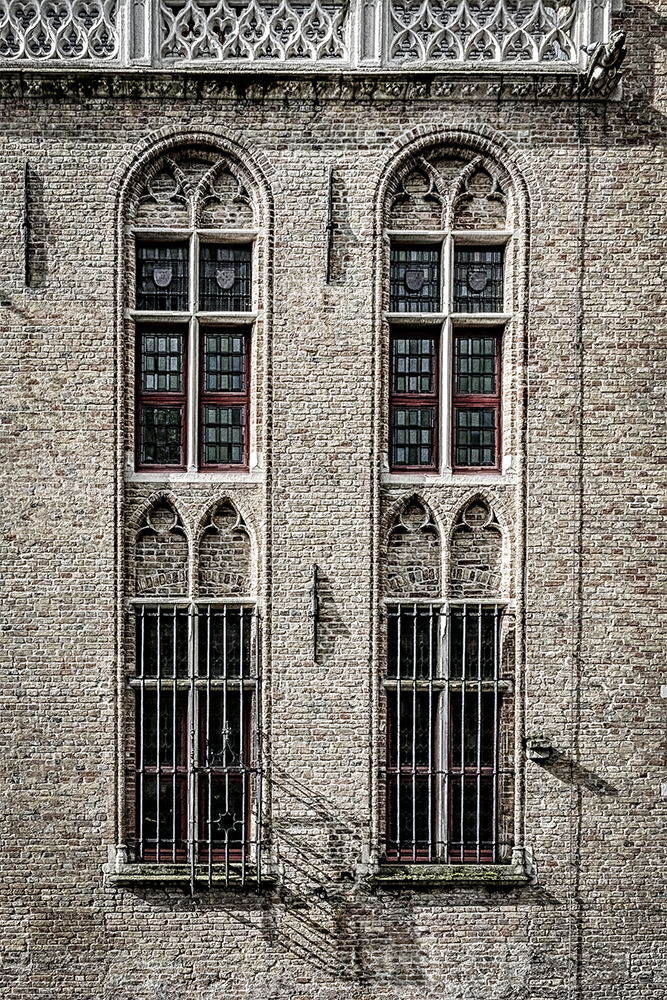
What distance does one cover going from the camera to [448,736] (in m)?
9.65

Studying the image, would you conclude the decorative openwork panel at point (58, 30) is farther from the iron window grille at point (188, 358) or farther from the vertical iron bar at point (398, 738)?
the vertical iron bar at point (398, 738)

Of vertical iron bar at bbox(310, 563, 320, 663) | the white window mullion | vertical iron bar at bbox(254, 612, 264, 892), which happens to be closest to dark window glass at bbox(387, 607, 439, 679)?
vertical iron bar at bbox(310, 563, 320, 663)

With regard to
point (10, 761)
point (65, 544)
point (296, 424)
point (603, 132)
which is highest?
point (603, 132)

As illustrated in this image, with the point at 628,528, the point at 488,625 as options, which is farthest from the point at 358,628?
the point at 628,528

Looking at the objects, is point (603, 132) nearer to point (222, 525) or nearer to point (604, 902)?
point (222, 525)

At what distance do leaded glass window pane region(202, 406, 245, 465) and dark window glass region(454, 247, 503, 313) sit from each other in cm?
262

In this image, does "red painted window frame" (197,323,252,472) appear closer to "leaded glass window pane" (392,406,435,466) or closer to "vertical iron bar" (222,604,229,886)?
"vertical iron bar" (222,604,229,886)

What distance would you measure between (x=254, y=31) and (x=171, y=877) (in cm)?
868

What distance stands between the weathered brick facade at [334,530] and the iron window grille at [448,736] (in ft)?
0.62

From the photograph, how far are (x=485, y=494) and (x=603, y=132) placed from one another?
3.95 meters

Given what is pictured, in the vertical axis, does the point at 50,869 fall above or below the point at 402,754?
below

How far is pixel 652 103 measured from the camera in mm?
9680

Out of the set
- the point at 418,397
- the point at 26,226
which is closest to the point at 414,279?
the point at 418,397

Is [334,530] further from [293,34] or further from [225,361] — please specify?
[293,34]
